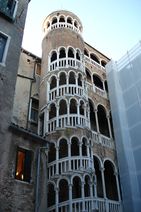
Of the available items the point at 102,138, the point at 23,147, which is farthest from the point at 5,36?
the point at 102,138

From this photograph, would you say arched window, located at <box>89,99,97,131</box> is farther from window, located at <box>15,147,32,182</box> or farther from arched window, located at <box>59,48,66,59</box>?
window, located at <box>15,147,32,182</box>

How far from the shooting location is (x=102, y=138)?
67.3ft

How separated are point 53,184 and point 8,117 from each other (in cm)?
572

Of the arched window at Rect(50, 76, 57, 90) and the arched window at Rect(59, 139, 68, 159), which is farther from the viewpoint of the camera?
the arched window at Rect(50, 76, 57, 90)

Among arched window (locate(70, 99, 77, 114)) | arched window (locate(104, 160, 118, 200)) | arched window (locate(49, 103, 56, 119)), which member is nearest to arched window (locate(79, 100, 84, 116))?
arched window (locate(70, 99, 77, 114))

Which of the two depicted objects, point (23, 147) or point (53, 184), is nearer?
point (23, 147)

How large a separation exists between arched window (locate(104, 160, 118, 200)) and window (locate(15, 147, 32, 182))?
28.6 feet

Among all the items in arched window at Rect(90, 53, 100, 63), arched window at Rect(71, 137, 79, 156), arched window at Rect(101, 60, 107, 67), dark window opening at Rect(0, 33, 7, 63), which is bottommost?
arched window at Rect(71, 137, 79, 156)

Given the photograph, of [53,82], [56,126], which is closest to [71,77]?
[53,82]

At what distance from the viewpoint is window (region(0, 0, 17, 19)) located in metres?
15.8

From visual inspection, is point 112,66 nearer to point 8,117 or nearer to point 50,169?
point 50,169

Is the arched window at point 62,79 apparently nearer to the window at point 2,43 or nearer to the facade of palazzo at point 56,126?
the facade of palazzo at point 56,126

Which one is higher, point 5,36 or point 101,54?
point 101,54

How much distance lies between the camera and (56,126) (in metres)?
18.7
